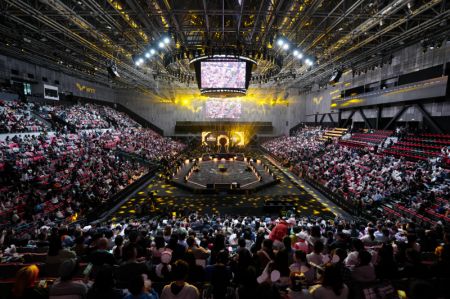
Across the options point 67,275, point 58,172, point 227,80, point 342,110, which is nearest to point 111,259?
point 67,275

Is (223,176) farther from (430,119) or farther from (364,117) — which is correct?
(364,117)

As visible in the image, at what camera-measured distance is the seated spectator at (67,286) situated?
2948 millimetres

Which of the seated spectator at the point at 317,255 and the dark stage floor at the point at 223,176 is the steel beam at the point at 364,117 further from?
the seated spectator at the point at 317,255

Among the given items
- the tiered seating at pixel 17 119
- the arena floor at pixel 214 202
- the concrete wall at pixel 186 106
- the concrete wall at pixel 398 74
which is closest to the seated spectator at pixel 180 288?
the arena floor at pixel 214 202

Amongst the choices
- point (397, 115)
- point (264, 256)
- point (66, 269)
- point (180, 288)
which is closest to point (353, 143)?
point (397, 115)

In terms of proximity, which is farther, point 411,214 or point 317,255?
point 411,214

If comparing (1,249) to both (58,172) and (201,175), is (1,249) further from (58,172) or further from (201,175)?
(201,175)

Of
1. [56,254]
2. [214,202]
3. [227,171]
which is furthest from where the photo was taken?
[227,171]

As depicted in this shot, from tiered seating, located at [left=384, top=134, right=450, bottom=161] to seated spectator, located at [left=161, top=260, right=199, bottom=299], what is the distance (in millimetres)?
18165

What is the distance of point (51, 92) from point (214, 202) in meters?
24.5

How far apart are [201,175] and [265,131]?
2565 centimetres

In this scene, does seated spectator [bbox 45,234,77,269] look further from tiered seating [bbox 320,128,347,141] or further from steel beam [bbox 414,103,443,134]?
tiered seating [bbox 320,128,347,141]

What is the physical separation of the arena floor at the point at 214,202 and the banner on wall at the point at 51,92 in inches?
688

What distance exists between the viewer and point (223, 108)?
43438 mm
